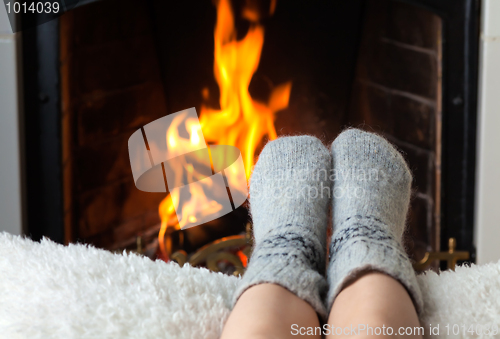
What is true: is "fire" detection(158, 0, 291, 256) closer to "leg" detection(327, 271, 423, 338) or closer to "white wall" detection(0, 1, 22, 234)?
"white wall" detection(0, 1, 22, 234)

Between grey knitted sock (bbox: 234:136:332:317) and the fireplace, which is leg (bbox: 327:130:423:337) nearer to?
grey knitted sock (bbox: 234:136:332:317)

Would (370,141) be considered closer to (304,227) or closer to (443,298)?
(304,227)

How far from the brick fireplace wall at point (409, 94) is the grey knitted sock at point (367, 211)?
0.71ft

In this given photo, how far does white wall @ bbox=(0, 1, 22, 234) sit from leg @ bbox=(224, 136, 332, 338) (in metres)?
0.47

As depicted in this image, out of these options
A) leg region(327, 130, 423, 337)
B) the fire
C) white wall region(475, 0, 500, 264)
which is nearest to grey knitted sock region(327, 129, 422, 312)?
leg region(327, 130, 423, 337)

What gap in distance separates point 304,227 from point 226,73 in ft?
1.69

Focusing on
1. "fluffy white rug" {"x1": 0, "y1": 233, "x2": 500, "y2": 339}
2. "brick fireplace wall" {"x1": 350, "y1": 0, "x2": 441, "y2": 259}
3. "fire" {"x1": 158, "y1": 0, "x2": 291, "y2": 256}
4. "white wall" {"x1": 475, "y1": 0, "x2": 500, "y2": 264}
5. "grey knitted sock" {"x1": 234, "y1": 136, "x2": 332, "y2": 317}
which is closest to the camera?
"fluffy white rug" {"x1": 0, "y1": 233, "x2": 500, "y2": 339}

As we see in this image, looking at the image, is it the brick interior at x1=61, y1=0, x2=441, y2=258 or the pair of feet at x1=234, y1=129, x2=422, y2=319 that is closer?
the pair of feet at x1=234, y1=129, x2=422, y2=319

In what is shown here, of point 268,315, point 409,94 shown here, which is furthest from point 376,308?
point 409,94

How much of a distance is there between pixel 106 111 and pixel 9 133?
210 millimetres

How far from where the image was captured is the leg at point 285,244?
0.44 meters

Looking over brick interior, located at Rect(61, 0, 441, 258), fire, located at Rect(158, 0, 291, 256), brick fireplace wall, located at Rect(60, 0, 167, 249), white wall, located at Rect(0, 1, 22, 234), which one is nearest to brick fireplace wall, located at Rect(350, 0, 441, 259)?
brick interior, located at Rect(61, 0, 441, 258)

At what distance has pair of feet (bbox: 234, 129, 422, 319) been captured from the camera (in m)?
0.50

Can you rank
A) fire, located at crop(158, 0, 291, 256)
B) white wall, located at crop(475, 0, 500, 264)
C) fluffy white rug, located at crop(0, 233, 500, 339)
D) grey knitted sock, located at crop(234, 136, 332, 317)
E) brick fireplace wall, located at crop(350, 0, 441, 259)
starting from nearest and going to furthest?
fluffy white rug, located at crop(0, 233, 500, 339) < grey knitted sock, located at crop(234, 136, 332, 317) < white wall, located at crop(475, 0, 500, 264) < brick fireplace wall, located at crop(350, 0, 441, 259) < fire, located at crop(158, 0, 291, 256)
